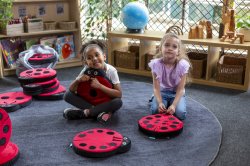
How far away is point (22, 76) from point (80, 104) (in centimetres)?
53

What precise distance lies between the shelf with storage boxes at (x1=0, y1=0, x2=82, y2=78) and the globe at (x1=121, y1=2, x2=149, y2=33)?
536 mm

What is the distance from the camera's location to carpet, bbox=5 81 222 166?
1435 millimetres

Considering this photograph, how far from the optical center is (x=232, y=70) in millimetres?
2436

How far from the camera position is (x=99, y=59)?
1.81m

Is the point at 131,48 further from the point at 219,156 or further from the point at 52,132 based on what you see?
the point at 219,156

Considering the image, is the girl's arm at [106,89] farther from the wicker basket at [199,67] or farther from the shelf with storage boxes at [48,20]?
the shelf with storage boxes at [48,20]

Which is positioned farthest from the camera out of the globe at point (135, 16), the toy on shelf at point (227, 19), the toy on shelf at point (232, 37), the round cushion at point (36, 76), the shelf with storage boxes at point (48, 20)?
the shelf with storage boxes at point (48, 20)

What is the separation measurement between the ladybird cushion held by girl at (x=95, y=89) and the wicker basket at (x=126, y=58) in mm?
986

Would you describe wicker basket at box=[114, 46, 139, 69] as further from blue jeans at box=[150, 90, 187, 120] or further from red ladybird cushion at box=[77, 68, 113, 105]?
red ladybird cushion at box=[77, 68, 113, 105]

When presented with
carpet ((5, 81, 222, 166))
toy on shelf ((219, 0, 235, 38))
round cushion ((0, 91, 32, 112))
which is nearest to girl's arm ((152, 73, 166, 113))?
carpet ((5, 81, 222, 166))

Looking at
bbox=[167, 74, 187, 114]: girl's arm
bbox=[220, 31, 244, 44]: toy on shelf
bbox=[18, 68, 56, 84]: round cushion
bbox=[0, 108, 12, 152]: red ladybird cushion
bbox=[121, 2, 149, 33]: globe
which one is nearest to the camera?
bbox=[0, 108, 12, 152]: red ladybird cushion

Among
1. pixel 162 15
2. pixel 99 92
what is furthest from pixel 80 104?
pixel 162 15

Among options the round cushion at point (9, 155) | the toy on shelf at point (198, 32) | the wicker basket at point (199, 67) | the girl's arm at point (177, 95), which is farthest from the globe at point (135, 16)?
the round cushion at point (9, 155)

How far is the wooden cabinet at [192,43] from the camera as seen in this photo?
2398 mm
